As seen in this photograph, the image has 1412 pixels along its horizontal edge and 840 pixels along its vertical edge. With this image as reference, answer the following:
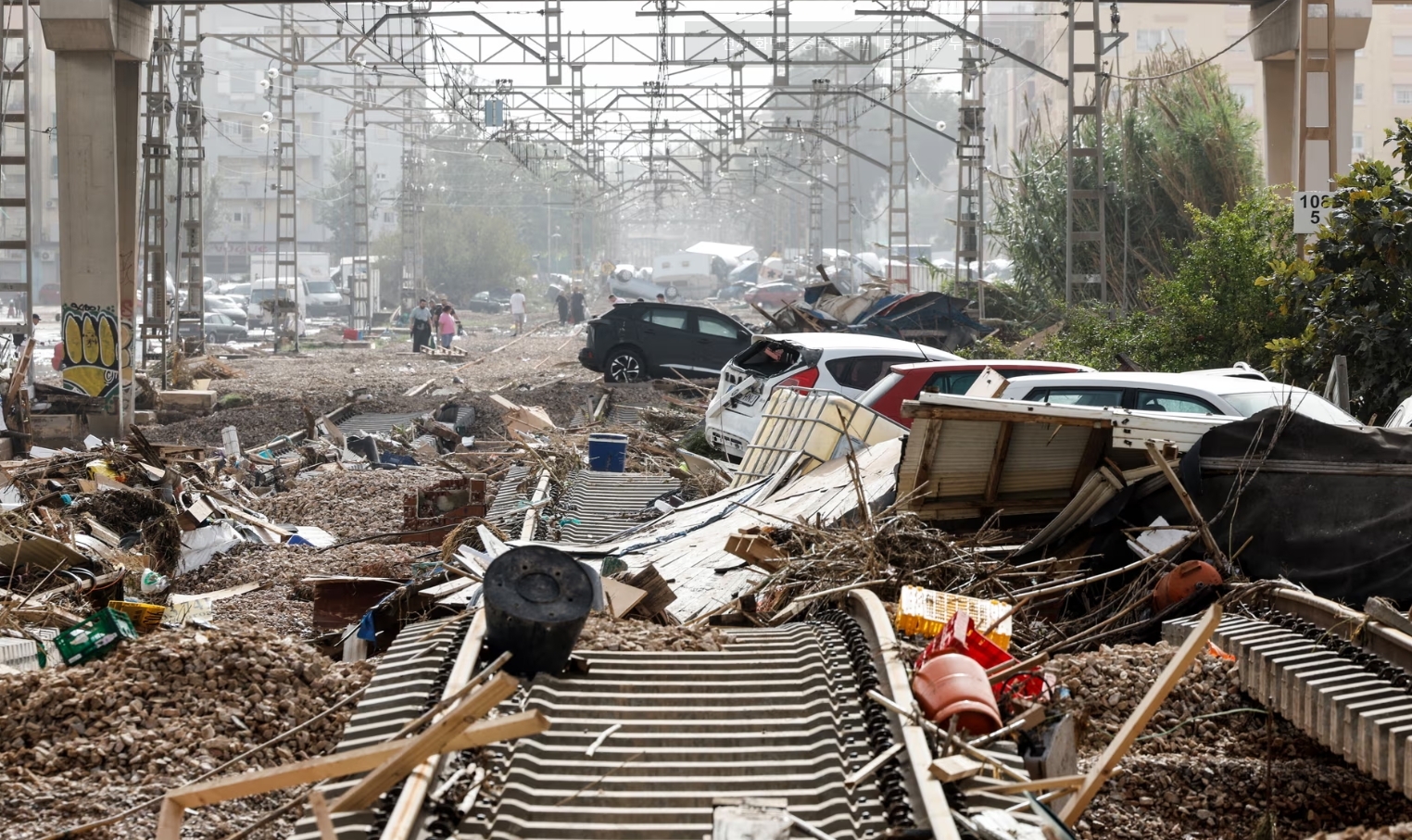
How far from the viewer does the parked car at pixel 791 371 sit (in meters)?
16.0

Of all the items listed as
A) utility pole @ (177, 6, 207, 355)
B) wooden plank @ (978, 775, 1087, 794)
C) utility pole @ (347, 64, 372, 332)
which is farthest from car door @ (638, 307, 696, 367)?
wooden plank @ (978, 775, 1087, 794)

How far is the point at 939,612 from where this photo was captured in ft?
23.4

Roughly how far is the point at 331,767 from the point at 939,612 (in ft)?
10.9

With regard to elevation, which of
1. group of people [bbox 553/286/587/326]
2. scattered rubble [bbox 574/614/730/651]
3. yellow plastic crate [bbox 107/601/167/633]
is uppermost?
group of people [bbox 553/286/587/326]

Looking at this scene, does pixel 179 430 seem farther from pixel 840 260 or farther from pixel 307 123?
pixel 307 123

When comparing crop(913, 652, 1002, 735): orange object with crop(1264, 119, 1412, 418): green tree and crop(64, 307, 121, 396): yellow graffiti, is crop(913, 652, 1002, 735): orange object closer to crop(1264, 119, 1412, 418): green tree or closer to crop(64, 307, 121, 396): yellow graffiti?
crop(1264, 119, 1412, 418): green tree

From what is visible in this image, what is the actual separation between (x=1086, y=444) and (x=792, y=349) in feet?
22.3

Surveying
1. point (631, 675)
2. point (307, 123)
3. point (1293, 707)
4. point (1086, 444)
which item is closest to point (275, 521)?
point (1086, 444)

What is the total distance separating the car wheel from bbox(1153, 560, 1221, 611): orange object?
2014cm

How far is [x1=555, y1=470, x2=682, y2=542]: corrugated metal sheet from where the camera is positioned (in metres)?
12.4

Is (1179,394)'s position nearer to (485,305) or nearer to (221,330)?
(221,330)

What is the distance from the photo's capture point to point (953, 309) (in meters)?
30.3

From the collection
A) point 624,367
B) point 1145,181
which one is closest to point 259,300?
point 624,367

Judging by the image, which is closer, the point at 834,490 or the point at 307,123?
the point at 834,490
